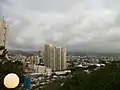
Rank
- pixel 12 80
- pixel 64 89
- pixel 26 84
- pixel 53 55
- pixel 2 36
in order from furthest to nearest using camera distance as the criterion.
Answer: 1. pixel 53 55
2. pixel 2 36
3. pixel 64 89
4. pixel 26 84
5. pixel 12 80

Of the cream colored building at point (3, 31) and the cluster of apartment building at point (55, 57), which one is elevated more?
the cream colored building at point (3, 31)

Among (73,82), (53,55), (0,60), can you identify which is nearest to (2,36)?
(73,82)

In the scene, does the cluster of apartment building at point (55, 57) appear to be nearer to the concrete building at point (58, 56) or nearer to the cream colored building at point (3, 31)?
the concrete building at point (58, 56)

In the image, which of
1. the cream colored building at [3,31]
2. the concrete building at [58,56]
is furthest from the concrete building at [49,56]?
the cream colored building at [3,31]

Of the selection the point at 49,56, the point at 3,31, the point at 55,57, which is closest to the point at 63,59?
the point at 55,57

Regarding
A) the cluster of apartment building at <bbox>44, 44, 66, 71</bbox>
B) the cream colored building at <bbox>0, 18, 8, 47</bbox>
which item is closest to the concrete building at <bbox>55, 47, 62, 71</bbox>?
the cluster of apartment building at <bbox>44, 44, 66, 71</bbox>

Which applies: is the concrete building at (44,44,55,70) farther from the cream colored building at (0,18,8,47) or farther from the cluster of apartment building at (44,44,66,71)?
the cream colored building at (0,18,8,47)

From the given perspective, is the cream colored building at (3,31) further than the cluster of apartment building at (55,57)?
No

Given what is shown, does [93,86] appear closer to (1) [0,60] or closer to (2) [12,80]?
(1) [0,60]
